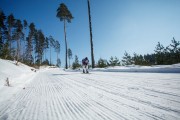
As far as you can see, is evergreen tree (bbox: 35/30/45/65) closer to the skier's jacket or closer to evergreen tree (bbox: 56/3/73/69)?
evergreen tree (bbox: 56/3/73/69)

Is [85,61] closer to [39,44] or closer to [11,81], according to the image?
[11,81]

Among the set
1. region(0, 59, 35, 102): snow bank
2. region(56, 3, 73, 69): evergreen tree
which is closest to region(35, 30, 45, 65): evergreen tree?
region(56, 3, 73, 69): evergreen tree

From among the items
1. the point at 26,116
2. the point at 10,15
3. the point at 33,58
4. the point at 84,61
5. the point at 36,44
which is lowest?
the point at 26,116

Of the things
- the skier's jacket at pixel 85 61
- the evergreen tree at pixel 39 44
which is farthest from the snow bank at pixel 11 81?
the evergreen tree at pixel 39 44

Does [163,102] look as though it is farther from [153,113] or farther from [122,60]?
[122,60]

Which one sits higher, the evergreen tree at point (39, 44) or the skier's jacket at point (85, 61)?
the evergreen tree at point (39, 44)

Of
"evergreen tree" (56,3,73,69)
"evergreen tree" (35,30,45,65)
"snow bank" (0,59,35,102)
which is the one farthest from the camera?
"evergreen tree" (35,30,45,65)

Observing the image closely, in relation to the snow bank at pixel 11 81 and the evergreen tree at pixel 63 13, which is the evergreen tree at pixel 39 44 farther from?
the snow bank at pixel 11 81

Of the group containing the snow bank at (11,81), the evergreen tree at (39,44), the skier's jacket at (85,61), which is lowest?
the snow bank at (11,81)

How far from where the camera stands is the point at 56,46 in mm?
76062

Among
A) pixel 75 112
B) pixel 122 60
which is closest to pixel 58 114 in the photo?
pixel 75 112

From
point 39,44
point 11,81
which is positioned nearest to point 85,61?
point 11,81

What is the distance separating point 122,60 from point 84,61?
1470 centimetres

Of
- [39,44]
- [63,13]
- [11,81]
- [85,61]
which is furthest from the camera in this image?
[39,44]
